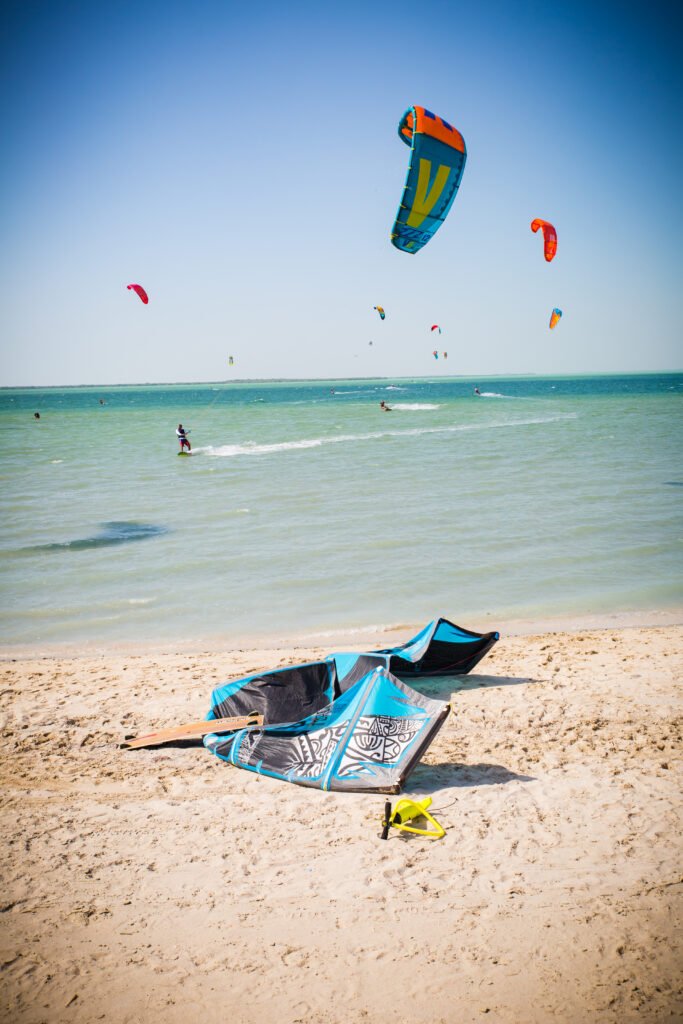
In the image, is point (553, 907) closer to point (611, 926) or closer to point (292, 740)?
point (611, 926)

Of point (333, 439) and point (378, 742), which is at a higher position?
point (333, 439)

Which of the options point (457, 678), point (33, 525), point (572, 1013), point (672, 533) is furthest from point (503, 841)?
point (33, 525)

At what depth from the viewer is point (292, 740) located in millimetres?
5711

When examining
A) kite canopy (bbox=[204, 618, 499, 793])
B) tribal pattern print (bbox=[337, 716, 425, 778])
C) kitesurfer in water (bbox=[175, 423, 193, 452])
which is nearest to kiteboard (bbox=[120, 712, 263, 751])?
kite canopy (bbox=[204, 618, 499, 793])

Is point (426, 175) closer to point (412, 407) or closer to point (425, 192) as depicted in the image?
point (425, 192)

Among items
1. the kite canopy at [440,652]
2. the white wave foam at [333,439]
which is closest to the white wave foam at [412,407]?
the white wave foam at [333,439]

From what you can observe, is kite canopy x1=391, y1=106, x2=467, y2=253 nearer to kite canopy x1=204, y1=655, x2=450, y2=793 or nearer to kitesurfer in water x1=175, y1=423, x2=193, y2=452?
kite canopy x1=204, y1=655, x2=450, y2=793

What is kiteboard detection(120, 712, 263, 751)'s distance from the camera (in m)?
6.11

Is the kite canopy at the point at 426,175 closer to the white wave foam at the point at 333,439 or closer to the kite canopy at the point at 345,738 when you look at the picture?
the kite canopy at the point at 345,738

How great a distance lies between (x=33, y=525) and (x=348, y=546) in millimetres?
8492

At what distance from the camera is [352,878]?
4.30 meters

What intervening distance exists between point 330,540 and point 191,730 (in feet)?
25.9

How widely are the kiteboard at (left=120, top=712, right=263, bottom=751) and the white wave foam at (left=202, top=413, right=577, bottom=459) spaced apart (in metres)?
23.2

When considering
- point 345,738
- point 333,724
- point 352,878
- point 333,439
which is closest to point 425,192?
point 333,724
